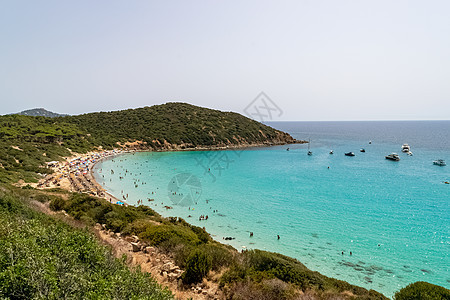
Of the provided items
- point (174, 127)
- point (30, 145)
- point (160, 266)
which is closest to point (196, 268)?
point (160, 266)

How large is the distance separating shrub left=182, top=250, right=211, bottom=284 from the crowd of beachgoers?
25.4 metres

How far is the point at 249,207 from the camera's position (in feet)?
115

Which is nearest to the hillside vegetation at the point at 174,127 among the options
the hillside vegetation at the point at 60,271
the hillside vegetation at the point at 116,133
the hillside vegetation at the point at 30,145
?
the hillside vegetation at the point at 116,133

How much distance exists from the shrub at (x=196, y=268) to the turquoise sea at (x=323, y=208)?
12321mm

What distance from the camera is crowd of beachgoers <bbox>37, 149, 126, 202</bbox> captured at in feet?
118

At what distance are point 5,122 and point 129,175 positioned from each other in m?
51.2

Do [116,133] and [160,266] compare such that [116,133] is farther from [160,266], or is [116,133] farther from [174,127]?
[160,266]

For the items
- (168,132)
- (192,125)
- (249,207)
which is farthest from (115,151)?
(249,207)

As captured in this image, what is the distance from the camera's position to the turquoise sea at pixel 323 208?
854 inches

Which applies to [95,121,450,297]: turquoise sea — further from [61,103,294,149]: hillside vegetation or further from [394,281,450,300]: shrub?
[61,103,294,149]: hillside vegetation

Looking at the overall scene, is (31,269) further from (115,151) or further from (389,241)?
(115,151)

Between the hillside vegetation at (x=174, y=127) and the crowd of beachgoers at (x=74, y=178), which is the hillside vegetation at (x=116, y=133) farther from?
the crowd of beachgoers at (x=74, y=178)

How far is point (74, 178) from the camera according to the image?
41.9 meters

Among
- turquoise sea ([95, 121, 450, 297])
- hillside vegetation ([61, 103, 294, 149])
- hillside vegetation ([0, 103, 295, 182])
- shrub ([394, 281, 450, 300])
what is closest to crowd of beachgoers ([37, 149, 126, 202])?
hillside vegetation ([0, 103, 295, 182])
